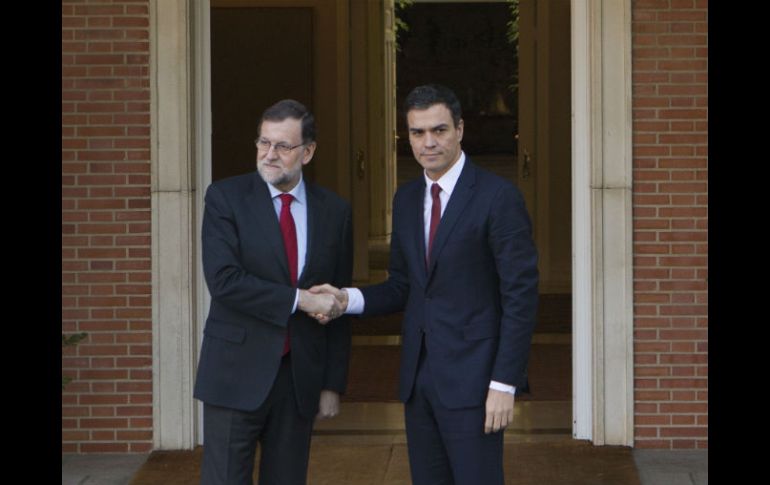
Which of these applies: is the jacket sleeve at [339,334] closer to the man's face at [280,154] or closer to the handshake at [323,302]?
the handshake at [323,302]

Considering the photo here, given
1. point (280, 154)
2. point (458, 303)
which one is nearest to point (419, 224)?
point (458, 303)

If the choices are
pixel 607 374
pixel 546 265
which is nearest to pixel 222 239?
pixel 607 374

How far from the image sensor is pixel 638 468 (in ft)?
22.5

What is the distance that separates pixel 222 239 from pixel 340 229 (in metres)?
0.41

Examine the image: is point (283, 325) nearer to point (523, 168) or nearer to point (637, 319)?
point (637, 319)

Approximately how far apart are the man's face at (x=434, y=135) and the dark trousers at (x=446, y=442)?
62cm

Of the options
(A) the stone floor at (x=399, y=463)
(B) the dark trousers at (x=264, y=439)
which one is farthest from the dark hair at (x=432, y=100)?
(A) the stone floor at (x=399, y=463)

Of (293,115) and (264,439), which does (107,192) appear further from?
(293,115)

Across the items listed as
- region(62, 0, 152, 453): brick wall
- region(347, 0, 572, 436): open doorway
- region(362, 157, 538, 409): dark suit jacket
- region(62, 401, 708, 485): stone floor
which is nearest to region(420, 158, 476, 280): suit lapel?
region(362, 157, 538, 409): dark suit jacket

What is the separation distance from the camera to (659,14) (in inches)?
280

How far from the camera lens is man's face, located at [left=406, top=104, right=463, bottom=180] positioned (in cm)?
430

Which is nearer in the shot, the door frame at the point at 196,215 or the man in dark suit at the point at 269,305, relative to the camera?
the man in dark suit at the point at 269,305

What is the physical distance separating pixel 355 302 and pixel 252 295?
364 mm

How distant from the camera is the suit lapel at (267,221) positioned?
4.51 meters
